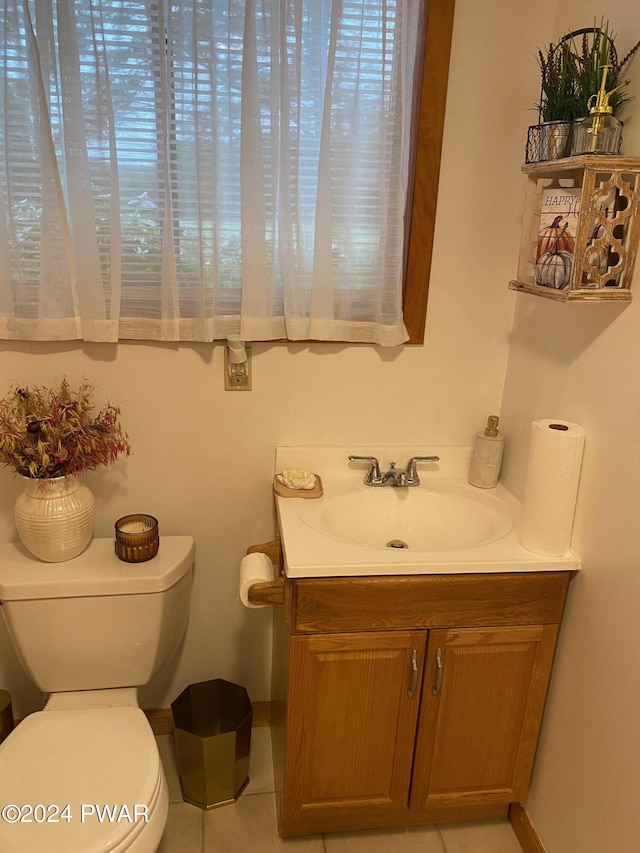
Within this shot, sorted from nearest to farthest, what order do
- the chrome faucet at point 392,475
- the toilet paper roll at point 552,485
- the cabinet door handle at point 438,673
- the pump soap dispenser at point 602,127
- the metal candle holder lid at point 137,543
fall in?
the pump soap dispenser at point 602,127 < the toilet paper roll at point 552,485 < the cabinet door handle at point 438,673 < the metal candle holder lid at point 137,543 < the chrome faucet at point 392,475

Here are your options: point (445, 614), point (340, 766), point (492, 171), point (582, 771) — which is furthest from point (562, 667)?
point (492, 171)

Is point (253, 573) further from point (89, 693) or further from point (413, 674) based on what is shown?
point (89, 693)

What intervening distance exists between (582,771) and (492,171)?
4.76ft

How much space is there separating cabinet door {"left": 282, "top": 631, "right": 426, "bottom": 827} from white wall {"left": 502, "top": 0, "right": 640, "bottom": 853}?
0.35 m

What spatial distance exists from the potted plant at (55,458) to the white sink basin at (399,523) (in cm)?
48

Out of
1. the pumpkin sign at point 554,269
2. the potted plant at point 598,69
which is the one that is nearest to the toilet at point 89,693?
the pumpkin sign at point 554,269

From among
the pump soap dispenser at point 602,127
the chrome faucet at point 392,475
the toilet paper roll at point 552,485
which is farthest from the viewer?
the chrome faucet at point 392,475

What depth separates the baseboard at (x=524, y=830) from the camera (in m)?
1.71

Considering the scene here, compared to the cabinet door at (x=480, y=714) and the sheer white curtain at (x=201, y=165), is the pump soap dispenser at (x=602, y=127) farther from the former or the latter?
the cabinet door at (x=480, y=714)

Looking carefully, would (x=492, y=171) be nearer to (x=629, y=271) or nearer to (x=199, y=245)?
(x=629, y=271)

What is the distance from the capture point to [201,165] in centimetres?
158

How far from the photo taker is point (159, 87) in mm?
1537

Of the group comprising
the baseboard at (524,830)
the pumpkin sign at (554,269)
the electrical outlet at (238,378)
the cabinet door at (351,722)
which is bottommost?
the baseboard at (524,830)

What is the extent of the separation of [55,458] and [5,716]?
0.84 metres
